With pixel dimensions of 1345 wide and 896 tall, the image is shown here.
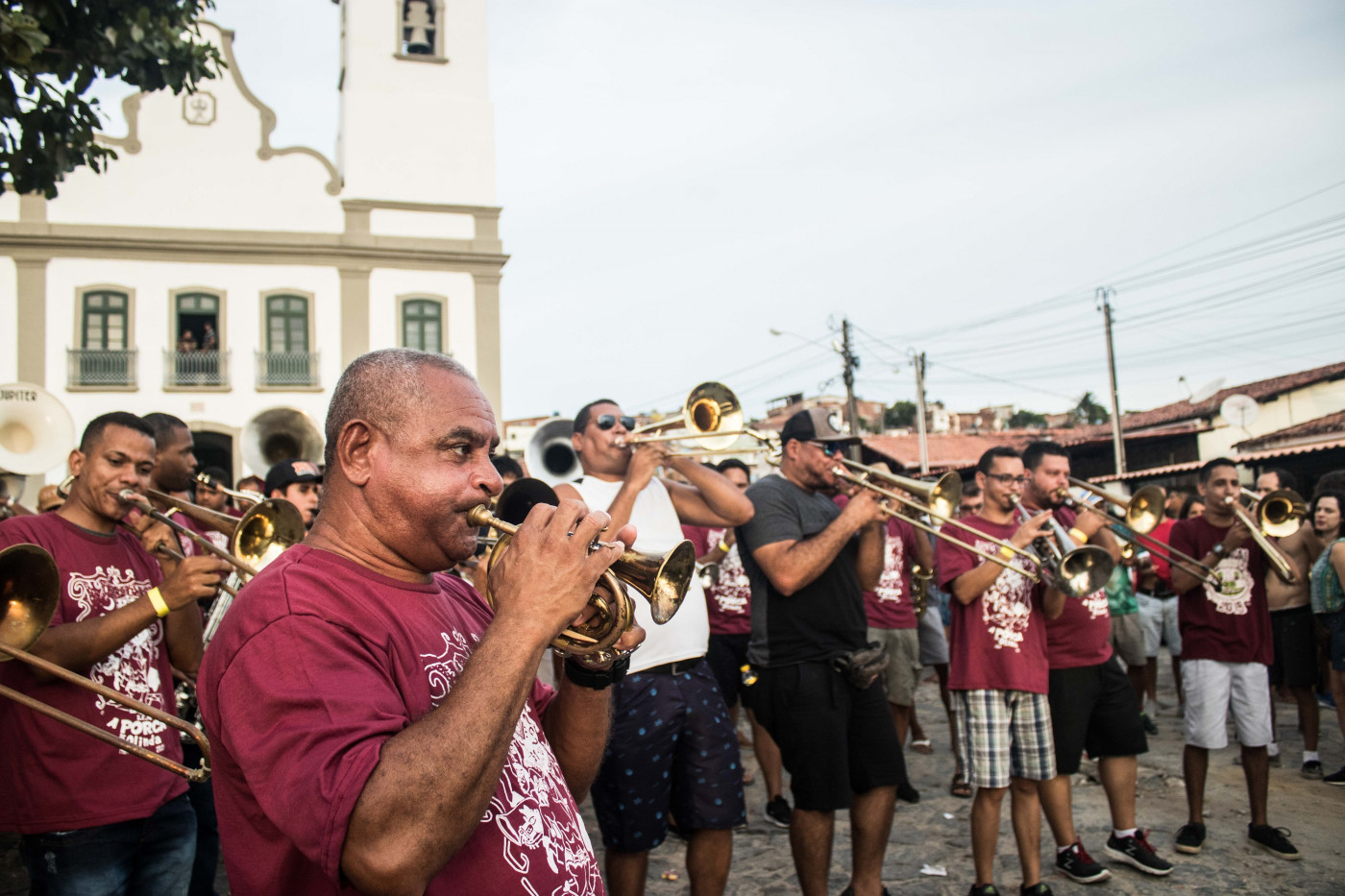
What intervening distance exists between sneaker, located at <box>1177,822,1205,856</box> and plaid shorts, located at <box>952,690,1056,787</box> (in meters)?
1.17

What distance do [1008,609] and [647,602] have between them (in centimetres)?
229

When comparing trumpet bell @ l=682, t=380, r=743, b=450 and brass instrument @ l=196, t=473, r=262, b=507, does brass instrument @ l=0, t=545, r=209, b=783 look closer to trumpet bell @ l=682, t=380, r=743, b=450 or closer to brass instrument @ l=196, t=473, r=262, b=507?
brass instrument @ l=196, t=473, r=262, b=507

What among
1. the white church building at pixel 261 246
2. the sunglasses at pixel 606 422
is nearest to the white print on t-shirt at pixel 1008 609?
the sunglasses at pixel 606 422

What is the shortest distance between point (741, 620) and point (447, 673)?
5.36 m

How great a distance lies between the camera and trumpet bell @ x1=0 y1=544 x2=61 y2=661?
2.76 metres

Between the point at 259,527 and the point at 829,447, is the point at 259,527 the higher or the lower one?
the lower one

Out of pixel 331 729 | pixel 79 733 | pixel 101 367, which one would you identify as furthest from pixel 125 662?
pixel 101 367

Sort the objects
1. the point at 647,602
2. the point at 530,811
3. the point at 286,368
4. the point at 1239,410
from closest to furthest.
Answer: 1. the point at 530,811
2. the point at 647,602
3. the point at 1239,410
4. the point at 286,368

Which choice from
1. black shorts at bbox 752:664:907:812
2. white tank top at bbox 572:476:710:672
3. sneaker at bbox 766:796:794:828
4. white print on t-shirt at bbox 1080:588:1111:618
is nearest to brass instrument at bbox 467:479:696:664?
white tank top at bbox 572:476:710:672

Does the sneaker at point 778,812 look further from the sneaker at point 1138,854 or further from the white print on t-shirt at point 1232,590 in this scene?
the white print on t-shirt at point 1232,590

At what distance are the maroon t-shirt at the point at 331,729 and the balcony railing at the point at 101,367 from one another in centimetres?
2295

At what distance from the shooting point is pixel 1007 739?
4648mm

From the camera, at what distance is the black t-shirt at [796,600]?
4340 millimetres

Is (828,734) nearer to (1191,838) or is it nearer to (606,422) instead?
(606,422)
